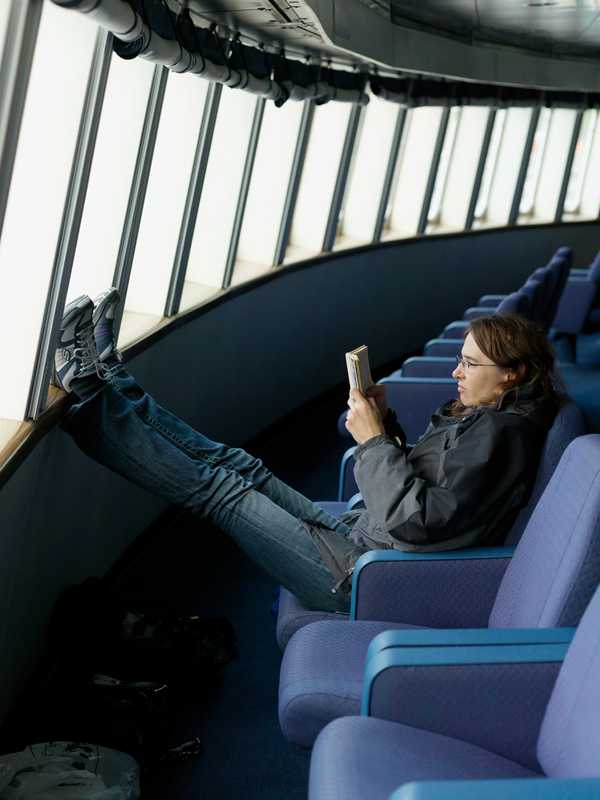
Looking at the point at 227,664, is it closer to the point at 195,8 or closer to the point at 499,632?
the point at 499,632

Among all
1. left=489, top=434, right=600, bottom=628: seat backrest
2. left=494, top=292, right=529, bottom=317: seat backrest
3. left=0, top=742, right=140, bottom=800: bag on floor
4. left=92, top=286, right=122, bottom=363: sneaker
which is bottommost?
left=0, top=742, right=140, bottom=800: bag on floor

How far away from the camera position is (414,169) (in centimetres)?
964

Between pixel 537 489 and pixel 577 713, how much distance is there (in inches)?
35.9

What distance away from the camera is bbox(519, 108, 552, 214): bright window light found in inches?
473

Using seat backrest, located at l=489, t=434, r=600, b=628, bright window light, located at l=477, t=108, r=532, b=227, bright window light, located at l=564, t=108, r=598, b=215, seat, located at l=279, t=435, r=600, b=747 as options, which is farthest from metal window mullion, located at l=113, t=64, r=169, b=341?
bright window light, located at l=564, t=108, r=598, b=215

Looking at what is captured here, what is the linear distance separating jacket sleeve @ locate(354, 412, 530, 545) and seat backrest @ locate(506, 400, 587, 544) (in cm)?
7

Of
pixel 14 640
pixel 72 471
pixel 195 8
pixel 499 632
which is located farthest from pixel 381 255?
pixel 499 632

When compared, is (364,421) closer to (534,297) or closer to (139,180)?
(139,180)

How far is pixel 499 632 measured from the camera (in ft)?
7.88

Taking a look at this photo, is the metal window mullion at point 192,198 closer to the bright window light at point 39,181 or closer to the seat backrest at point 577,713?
the bright window light at point 39,181

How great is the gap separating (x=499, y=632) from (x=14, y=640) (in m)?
1.48

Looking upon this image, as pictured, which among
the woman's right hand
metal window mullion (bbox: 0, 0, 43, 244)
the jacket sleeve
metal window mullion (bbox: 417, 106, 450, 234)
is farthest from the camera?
metal window mullion (bbox: 417, 106, 450, 234)

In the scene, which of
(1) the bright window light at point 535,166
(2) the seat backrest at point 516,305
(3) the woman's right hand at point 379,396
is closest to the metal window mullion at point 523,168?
(1) the bright window light at point 535,166

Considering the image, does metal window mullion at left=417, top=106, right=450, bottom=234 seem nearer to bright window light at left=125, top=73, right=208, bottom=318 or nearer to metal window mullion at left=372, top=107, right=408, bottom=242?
metal window mullion at left=372, top=107, right=408, bottom=242
